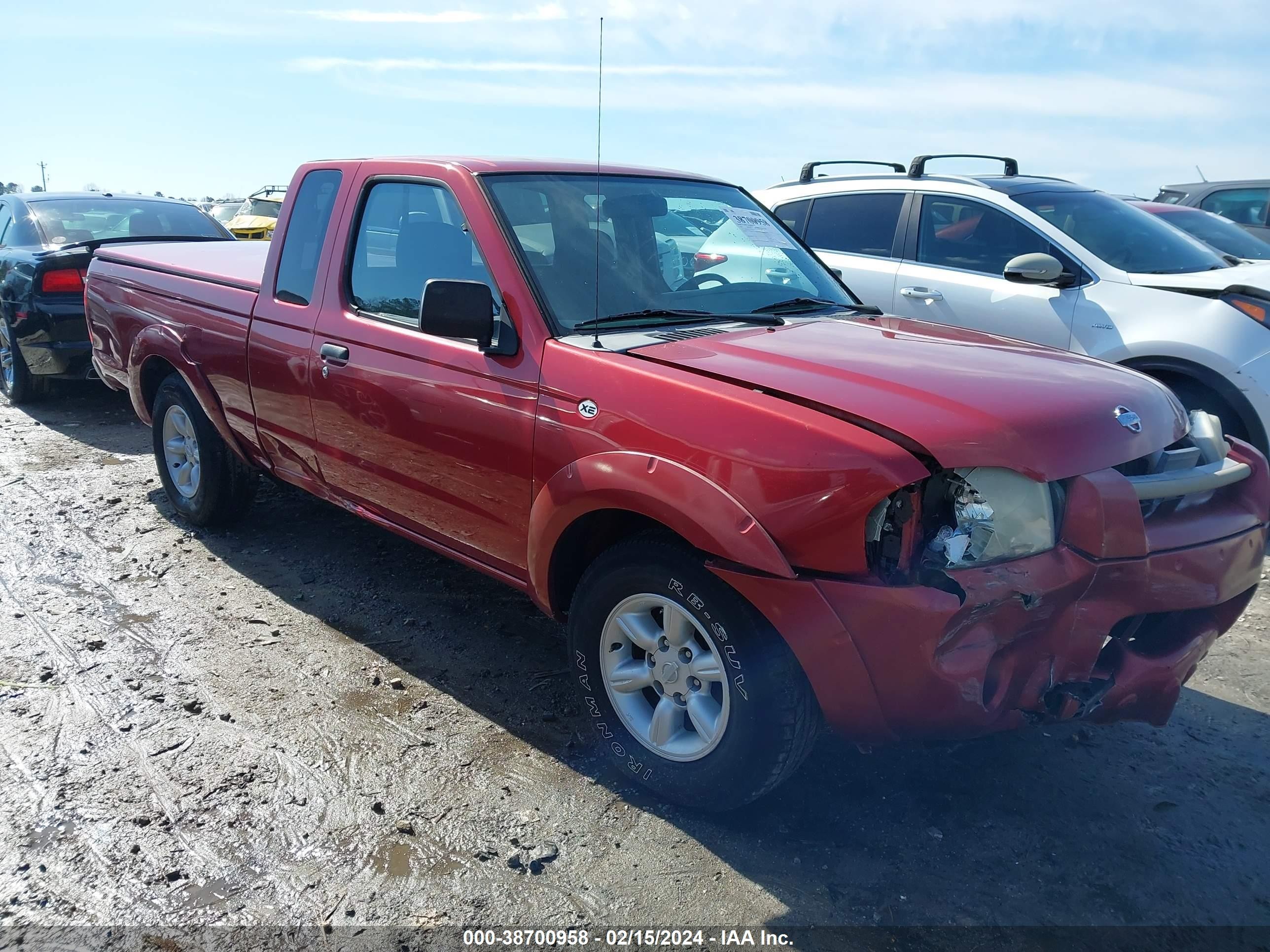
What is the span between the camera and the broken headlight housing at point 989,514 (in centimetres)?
245

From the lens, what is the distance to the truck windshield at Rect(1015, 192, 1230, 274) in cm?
593

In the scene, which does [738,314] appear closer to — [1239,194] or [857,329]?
[857,329]

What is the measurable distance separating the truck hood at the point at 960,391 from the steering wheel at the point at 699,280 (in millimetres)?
379

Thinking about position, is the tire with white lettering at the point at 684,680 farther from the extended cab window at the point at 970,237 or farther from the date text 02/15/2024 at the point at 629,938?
the extended cab window at the point at 970,237

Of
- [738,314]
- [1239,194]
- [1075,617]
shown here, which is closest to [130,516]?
[738,314]

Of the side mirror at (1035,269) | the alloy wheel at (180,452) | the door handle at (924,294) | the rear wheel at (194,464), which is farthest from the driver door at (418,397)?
the door handle at (924,294)

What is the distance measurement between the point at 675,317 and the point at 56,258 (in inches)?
243

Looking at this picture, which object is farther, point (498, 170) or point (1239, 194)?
point (1239, 194)

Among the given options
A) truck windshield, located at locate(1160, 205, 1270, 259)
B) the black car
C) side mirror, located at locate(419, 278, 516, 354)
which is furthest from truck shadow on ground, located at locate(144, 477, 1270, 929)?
truck windshield, located at locate(1160, 205, 1270, 259)

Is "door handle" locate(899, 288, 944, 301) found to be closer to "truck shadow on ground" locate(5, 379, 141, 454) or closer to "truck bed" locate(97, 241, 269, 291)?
"truck bed" locate(97, 241, 269, 291)

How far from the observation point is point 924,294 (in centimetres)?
632

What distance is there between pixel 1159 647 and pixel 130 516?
5.13 metres

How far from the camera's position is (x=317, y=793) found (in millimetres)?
3000

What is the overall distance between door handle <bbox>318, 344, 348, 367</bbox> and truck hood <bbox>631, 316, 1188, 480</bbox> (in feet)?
4.58
